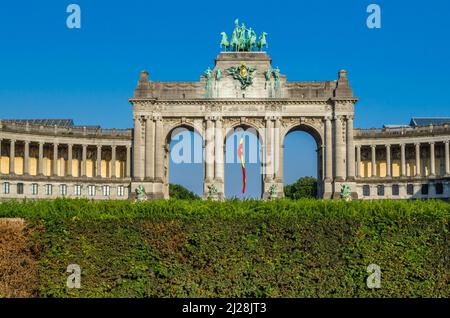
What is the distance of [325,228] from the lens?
92.4ft

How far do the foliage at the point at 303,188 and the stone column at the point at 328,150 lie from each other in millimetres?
53758

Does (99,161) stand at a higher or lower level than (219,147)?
lower

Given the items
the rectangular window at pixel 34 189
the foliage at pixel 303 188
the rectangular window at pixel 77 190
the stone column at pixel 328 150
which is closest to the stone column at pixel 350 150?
the stone column at pixel 328 150

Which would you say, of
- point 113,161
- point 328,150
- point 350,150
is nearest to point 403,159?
point 350,150

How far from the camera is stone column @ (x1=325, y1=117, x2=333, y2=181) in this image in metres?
93.7

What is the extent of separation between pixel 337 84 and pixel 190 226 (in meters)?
70.2

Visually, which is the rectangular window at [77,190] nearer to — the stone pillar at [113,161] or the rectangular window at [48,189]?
the rectangular window at [48,189]

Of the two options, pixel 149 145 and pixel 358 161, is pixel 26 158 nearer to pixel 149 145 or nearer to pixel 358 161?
pixel 149 145

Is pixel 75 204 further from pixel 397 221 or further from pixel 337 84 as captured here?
pixel 337 84

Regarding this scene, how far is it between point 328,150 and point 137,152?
28.6 meters

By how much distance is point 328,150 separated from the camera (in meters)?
93.9
